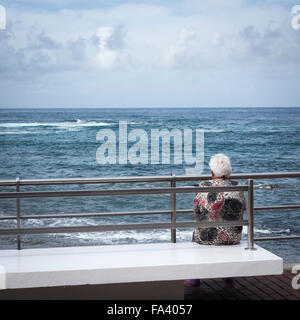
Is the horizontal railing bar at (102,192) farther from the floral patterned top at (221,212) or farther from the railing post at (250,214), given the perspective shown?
the floral patterned top at (221,212)

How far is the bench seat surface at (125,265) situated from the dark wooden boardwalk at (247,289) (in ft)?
2.19

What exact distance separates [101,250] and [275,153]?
42981mm

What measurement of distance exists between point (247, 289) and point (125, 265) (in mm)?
1515

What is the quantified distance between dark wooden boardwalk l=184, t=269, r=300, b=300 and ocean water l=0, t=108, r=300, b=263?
226 cm

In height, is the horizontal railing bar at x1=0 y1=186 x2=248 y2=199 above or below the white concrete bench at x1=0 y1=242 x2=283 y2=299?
above

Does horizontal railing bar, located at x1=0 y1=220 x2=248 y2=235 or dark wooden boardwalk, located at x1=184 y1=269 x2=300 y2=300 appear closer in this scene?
horizontal railing bar, located at x1=0 y1=220 x2=248 y2=235

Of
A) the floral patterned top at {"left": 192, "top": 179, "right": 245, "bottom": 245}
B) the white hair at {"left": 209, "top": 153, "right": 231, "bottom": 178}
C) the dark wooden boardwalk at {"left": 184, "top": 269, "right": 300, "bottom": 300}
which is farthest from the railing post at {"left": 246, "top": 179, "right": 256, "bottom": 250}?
the dark wooden boardwalk at {"left": 184, "top": 269, "right": 300, "bottom": 300}

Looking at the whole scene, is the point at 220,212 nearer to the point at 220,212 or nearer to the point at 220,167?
the point at 220,212

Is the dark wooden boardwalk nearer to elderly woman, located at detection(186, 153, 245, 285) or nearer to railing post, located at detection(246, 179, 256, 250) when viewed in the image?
elderly woman, located at detection(186, 153, 245, 285)

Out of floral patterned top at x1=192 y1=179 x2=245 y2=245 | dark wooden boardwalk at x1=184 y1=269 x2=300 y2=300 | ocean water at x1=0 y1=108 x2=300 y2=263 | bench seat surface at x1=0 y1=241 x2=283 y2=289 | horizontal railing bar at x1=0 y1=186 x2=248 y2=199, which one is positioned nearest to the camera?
bench seat surface at x1=0 y1=241 x2=283 y2=289

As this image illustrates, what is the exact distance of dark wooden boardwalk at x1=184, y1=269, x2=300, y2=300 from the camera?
467 cm

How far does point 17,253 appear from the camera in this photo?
4125 millimetres
